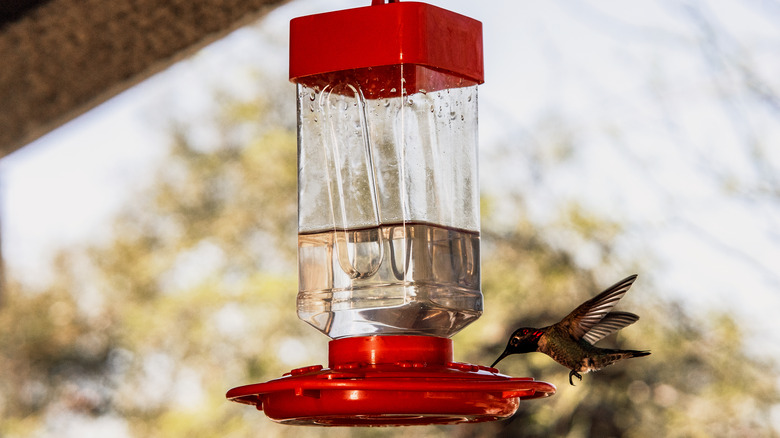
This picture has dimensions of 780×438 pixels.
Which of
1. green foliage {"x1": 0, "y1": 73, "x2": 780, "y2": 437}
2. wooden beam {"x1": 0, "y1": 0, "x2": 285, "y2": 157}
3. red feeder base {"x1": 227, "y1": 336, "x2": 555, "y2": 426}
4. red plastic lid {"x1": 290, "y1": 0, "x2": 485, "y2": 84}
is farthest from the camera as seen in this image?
green foliage {"x1": 0, "y1": 73, "x2": 780, "y2": 437}

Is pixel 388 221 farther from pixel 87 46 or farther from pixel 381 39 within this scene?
pixel 87 46

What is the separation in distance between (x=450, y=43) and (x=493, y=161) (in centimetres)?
499

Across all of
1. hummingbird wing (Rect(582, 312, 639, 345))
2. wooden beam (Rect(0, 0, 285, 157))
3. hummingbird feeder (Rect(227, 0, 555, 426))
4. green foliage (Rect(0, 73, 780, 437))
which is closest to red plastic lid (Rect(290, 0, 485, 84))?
hummingbird feeder (Rect(227, 0, 555, 426))

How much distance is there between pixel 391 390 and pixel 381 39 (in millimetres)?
482

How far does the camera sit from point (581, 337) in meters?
1.75

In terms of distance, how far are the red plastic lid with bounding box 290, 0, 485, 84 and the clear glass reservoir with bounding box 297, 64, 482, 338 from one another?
0.24ft

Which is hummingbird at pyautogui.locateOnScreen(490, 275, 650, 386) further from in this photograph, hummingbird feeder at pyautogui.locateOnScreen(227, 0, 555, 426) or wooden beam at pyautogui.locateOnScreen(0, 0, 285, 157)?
wooden beam at pyautogui.locateOnScreen(0, 0, 285, 157)

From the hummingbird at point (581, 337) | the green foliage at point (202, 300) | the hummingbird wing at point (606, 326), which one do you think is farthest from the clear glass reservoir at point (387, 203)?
the green foliage at point (202, 300)

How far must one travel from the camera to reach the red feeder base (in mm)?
1135

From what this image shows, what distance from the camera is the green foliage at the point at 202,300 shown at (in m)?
5.66

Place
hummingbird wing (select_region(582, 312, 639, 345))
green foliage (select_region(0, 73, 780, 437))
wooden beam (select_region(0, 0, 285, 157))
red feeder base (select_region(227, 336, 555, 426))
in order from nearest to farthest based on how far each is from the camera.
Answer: red feeder base (select_region(227, 336, 555, 426)), wooden beam (select_region(0, 0, 285, 157)), hummingbird wing (select_region(582, 312, 639, 345)), green foliage (select_region(0, 73, 780, 437))

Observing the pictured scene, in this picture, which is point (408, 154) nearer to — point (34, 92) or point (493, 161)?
point (34, 92)

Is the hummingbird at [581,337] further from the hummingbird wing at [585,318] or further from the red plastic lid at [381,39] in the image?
the red plastic lid at [381,39]

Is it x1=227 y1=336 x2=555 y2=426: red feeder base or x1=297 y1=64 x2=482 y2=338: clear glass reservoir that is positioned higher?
x1=297 y1=64 x2=482 y2=338: clear glass reservoir
